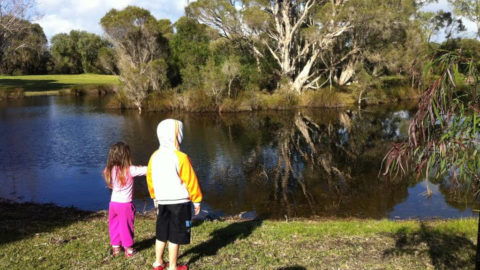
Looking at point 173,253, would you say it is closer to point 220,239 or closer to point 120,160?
point 120,160

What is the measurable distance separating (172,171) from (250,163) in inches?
488

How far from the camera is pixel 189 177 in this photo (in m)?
5.30

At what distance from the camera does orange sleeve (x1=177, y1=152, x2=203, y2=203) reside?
5.26 metres

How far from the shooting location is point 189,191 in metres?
5.36

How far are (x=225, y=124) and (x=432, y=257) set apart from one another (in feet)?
78.3

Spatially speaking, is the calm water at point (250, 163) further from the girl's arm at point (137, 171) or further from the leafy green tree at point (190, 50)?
the leafy green tree at point (190, 50)

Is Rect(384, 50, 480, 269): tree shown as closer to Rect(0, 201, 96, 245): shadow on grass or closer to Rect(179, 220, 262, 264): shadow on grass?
Rect(179, 220, 262, 264): shadow on grass

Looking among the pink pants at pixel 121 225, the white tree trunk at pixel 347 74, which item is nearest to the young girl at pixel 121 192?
the pink pants at pixel 121 225

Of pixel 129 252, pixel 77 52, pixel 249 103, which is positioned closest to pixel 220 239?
pixel 129 252

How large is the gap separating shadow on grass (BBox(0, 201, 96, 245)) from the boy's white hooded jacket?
3640mm

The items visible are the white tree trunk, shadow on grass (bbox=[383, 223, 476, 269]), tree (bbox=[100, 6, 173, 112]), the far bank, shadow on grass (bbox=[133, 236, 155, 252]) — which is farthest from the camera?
the white tree trunk

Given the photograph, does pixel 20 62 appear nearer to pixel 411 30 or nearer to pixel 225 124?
pixel 225 124

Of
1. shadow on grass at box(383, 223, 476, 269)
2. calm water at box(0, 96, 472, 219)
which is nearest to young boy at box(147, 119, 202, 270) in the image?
shadow on grass at box(383, 223, 476, 269)

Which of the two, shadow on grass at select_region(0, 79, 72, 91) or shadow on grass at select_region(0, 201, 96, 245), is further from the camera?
shadow on grass at select_region(0, 79, 72, 91)
